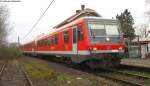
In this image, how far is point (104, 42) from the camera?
18.0 m

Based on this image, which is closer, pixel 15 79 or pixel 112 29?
pixel 15 79

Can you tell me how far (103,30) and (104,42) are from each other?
80 centimetres

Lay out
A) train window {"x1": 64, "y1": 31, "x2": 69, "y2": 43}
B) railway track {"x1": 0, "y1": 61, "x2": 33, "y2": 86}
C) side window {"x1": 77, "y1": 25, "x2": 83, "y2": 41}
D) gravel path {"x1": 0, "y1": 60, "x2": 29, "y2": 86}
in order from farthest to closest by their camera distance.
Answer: train window {"x1": 64, "y1": 31, "x2": 69, "y2": 43}
side window {"x1": 77, "y1": 25, "x2": 83, "y2": 41}
gravel path {"x1": 0, "y1": 60, "x2": 29, "y2": 86}
railway track {"x1": 0, "y1": 61, "x2": 33, "y2": 86}

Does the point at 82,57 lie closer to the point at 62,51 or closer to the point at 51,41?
the point at 62,51

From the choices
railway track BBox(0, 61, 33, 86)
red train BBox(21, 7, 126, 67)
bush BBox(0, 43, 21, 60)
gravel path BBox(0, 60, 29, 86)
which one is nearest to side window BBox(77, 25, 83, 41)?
red train BBox(21, 7, 126, 67)

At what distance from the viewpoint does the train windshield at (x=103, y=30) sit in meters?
18.2

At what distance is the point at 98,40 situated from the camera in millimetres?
17922

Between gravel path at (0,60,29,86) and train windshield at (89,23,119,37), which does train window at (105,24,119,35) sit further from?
gravel path at (0,60,29,86)

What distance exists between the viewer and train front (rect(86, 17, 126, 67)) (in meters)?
17.5

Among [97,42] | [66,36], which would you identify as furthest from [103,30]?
[66,36]

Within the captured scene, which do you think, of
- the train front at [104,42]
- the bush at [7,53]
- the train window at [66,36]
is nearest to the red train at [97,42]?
the train front at [104,42]

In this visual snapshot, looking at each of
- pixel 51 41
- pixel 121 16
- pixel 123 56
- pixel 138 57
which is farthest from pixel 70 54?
pixel 121 16

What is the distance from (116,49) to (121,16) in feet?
227

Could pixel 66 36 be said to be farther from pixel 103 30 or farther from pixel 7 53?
pixel 7 53
